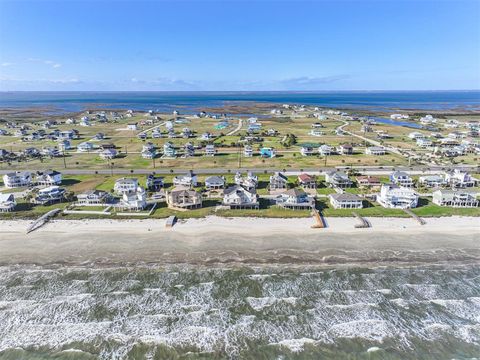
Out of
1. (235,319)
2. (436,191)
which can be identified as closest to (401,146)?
(436,191)

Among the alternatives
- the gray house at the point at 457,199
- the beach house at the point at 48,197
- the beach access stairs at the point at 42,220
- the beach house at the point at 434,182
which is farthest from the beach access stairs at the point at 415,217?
the beach house at the point at 48,197

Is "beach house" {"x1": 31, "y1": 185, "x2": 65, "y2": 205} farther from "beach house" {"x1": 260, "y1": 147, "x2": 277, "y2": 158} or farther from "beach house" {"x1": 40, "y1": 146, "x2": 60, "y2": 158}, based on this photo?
"beach house" {"x1": 260, "y1": 147, "x2": 277, "y2": 158}

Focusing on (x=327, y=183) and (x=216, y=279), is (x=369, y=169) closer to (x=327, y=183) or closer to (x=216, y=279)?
(x=327, y=183)

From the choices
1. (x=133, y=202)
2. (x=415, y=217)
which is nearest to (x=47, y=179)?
(x=133, y=202)

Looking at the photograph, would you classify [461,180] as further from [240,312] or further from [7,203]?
[7,203]

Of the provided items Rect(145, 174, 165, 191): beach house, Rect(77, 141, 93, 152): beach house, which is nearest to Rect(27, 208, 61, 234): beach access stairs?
Rect(145, 174, 165, 191): beach house
